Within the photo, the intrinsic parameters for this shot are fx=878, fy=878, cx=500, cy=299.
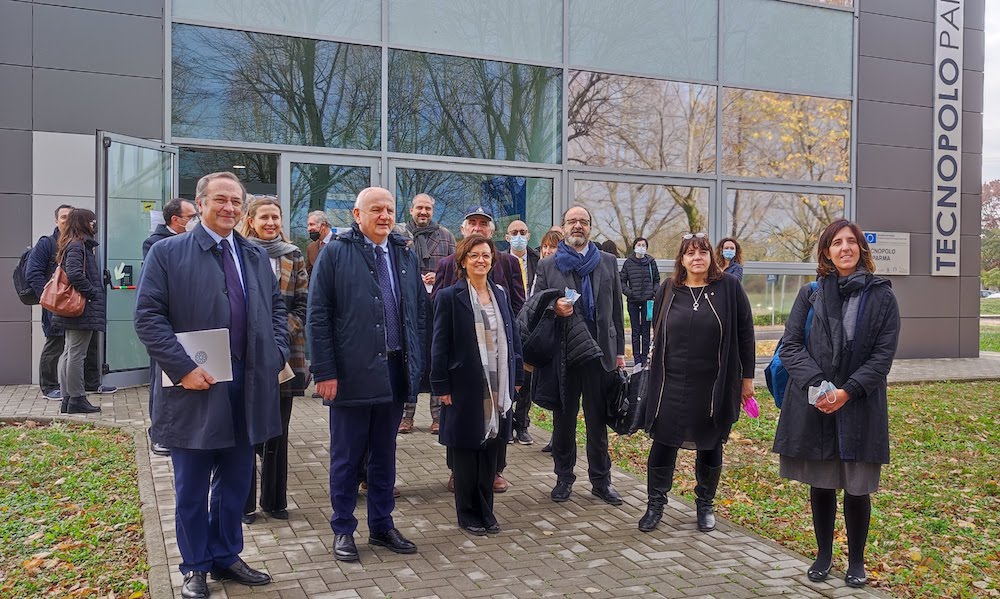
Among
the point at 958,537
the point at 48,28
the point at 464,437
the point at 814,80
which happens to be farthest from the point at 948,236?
the point at 48,28

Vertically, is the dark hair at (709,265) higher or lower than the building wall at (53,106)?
lower

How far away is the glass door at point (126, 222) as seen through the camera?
10320 mm

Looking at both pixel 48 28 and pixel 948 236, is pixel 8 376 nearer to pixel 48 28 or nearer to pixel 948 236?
pixel 48 28

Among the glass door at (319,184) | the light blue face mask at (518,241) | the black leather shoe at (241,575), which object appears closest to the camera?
the black leather shoe at (241,575)

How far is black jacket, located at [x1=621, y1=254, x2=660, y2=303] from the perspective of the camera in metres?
13.5

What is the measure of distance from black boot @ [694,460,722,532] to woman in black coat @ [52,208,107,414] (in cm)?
642

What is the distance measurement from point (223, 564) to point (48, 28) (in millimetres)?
8606

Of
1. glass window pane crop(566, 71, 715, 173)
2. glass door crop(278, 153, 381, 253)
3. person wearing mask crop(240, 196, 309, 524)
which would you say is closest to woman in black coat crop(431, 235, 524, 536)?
person wearing mask crop(240, 196, 309, 524)

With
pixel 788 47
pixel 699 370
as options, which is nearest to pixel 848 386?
pixel 699 370

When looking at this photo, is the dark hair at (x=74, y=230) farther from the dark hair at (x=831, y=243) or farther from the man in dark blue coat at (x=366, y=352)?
the dark hair at (x=831, y=243)

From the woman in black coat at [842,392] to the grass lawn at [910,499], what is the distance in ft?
1.56

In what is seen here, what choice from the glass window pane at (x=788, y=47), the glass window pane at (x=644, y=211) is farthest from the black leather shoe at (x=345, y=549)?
the glass window pane at (x=788, y=47)

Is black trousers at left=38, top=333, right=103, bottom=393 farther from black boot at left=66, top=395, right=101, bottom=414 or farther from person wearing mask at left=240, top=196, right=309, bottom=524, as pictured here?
person wearing mask at left=240, top=196, right=309, bottom=524

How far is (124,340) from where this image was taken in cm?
1074
